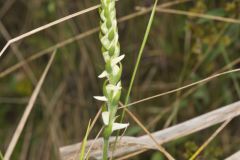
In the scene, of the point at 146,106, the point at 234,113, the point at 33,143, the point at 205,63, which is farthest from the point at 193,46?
the point at 33,143

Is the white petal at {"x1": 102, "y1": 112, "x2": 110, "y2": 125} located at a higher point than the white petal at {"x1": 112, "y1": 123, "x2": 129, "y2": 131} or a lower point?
higher

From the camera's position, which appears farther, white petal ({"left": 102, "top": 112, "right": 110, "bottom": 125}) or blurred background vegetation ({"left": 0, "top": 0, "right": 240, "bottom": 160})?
blurred background vegetation ({"left": 0, "top": 0, "right": 240, "bottom": 160})

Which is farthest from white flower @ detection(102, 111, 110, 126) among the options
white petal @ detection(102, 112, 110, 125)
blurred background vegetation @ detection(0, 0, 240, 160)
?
blurred background vegetation @ detection(0, 0, 240, 160)

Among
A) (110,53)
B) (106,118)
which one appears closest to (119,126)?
(106,118)

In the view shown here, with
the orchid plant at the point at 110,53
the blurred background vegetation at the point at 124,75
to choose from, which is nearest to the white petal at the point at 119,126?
the orchid plant at the point at 110,53

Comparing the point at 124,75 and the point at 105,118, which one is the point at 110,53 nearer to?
the point at 105,118

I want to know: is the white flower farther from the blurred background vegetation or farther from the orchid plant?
the blurred background vegetation

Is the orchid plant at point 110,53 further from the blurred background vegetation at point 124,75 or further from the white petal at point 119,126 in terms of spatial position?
the blurred background vegetation at point 124,75

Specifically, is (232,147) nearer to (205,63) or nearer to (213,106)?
(213,106)

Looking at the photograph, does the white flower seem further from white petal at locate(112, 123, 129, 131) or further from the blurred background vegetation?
the blurred background vegetation
